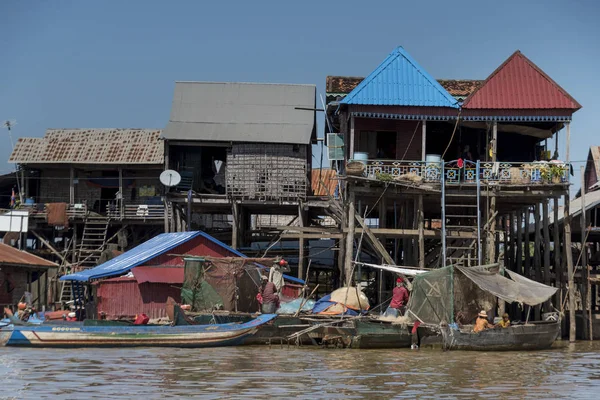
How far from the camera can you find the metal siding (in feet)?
81.3

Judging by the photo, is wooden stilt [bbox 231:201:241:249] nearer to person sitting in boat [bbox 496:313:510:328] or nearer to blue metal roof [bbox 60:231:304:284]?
blue metal roof [bbox 60:231:304:284]

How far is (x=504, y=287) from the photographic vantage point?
2123 centimetres

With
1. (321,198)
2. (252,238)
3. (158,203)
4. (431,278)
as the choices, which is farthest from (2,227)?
(431,278)

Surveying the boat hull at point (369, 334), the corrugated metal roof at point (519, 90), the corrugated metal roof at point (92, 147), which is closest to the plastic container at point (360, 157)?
the corrugated metal roof at point (519, 90)

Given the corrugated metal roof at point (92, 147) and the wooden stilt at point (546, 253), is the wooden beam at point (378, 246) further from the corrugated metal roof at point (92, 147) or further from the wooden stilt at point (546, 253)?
the corrugated metal roof at point (92, 147)

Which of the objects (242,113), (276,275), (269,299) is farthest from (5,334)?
(242,113)

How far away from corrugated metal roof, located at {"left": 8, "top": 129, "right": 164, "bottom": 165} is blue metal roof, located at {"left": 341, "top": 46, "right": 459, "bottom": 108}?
12648 millimetres

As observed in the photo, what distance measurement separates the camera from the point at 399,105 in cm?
2678

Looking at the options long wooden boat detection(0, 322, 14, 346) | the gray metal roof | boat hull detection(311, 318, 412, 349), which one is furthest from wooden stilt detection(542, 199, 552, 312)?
long wooden boat detection(0, 322, 14, 346)

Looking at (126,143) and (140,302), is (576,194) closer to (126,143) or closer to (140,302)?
(126,143)

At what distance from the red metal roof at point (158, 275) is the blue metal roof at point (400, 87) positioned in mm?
6851

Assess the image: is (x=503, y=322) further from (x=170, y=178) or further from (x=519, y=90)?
(x=170, y=178)

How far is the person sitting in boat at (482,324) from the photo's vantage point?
2050 cm

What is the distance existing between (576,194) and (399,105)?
1720cm
